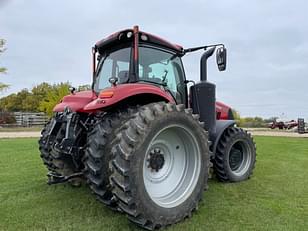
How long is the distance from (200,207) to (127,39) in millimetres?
2303

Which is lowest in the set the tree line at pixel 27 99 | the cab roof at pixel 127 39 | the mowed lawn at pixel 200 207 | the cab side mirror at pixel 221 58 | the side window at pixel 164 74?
the mowed lawn at pixel 200 207

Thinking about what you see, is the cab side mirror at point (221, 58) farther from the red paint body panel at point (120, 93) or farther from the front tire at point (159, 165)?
the red paint body panel at point (120, 93)

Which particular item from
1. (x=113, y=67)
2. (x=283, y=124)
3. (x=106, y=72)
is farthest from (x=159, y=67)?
(x=283, y=124)

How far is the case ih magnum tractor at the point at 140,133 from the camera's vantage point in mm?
3068

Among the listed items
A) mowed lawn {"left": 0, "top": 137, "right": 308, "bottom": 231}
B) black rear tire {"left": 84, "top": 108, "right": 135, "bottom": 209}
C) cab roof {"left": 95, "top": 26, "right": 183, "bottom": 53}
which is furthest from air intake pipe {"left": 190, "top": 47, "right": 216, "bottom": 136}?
black rear tire {"left": 84, "top": 108, "right": 135, "bottom": 209}

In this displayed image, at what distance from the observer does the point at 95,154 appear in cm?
326

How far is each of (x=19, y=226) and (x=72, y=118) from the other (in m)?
1.34

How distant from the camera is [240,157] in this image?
5.67 metres

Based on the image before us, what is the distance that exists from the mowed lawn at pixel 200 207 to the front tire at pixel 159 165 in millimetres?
259

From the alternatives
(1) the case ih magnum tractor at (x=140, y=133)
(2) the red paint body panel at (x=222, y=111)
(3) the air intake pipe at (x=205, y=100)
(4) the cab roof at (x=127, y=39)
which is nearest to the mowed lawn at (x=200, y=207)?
(1) the case ih magnum tractor at (x=140, y=133)

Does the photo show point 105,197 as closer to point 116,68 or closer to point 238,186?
point 116,68

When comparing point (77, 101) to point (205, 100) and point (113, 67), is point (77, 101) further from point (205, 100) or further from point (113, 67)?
point (205, 100)

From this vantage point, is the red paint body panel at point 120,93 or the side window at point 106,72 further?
the side window at point 106,72

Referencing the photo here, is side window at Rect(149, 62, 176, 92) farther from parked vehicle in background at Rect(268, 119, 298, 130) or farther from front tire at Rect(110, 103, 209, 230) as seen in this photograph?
parked vehicle in background at Rect(268, 119, 298, 130)
